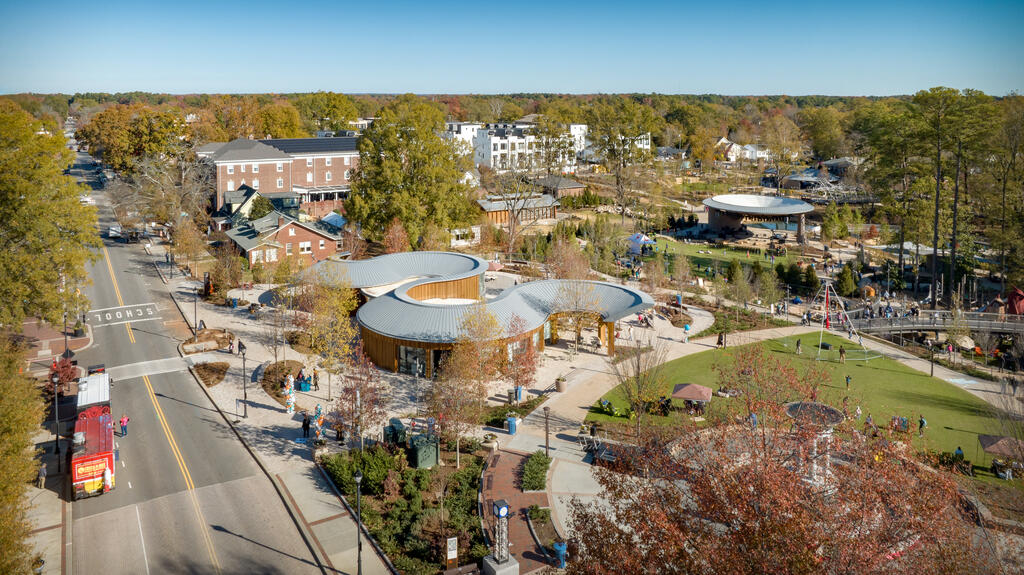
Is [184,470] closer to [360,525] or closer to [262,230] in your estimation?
[360,525]

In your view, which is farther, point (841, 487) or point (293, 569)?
point (293, 569)

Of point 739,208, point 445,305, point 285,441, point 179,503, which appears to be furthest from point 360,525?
point 739,208

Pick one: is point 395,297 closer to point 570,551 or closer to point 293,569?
point 293,569

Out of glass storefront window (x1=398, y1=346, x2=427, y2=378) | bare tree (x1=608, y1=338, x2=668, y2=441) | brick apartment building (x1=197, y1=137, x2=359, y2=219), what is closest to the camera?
bare tree (x1=608, y1=338, x2=668, y2=441)

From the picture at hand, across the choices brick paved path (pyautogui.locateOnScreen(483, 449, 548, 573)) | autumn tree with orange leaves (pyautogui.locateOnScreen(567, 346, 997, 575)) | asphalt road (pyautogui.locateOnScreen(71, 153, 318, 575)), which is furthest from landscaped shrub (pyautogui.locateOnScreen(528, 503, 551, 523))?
autumn tree with orange leaves (pyautogui.locateOnScreen(567, 346, 997, 575))

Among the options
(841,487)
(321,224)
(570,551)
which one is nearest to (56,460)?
(570,551)

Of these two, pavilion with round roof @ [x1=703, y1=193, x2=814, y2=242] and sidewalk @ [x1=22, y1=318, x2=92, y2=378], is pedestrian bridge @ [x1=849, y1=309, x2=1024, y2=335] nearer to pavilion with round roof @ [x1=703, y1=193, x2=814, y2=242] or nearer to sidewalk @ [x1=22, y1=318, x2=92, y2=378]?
pavilion with round roof @ [x1=703, y1=193, x2=814, y2=242]
